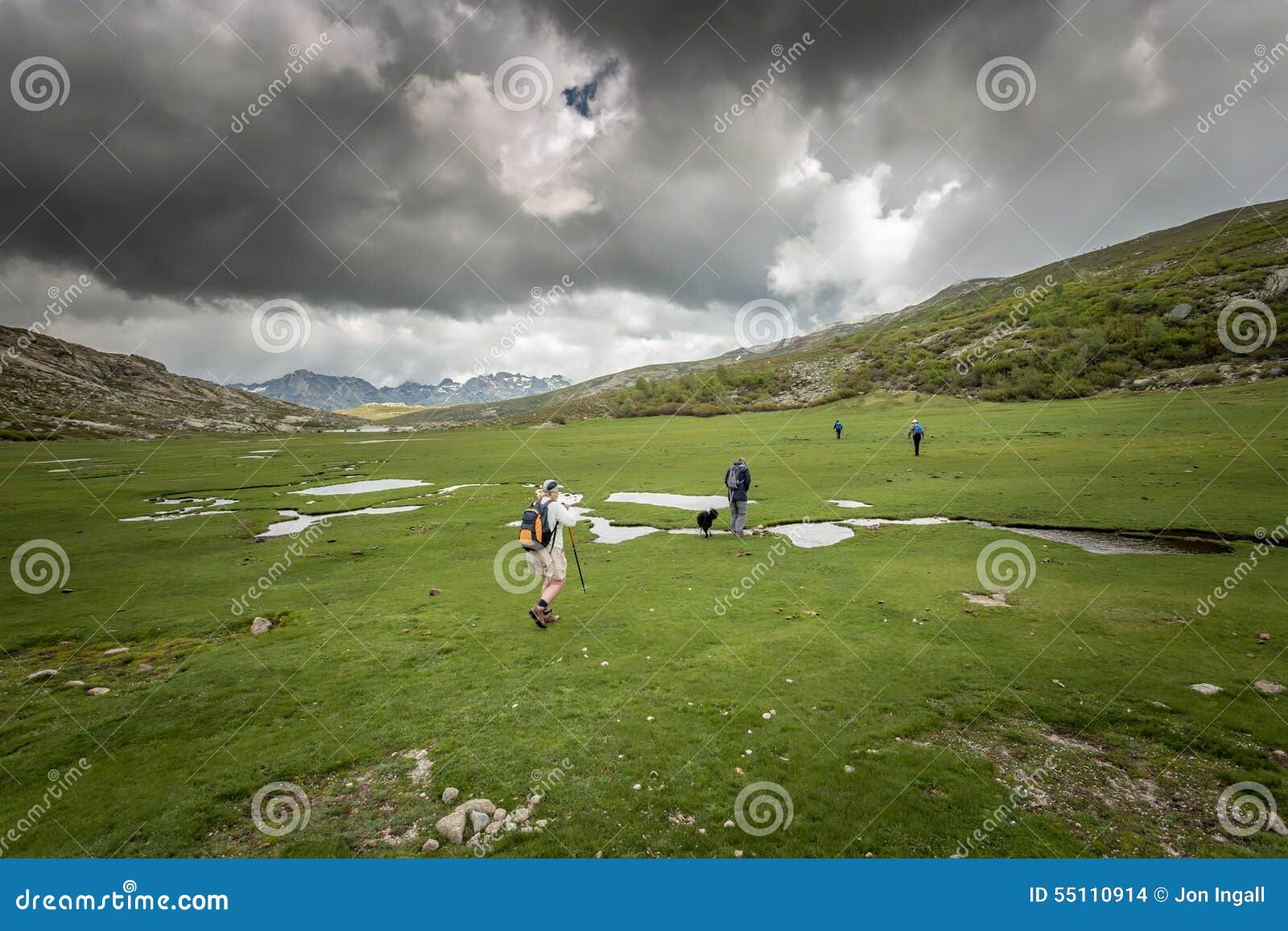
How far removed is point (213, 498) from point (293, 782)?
45437mm

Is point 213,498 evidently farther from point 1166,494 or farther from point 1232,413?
point 1232,413

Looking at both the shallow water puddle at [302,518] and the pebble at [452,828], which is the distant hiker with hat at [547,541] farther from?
the shallow water puddle at [302,518]

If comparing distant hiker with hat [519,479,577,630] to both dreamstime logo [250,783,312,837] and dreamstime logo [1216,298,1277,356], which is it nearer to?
dreamstime logo [250,783,312,837]

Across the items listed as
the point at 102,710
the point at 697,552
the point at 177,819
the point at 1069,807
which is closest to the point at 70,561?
the point at 102,710

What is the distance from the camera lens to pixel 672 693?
36.3 feet

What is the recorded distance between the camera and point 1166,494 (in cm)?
2625

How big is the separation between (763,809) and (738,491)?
56.2 ft

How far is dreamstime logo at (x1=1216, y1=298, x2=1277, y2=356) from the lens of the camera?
239 ft

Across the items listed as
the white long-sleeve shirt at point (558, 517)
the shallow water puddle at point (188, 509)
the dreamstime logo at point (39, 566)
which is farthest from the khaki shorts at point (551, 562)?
the shallow water puddle at point (188, 509)
